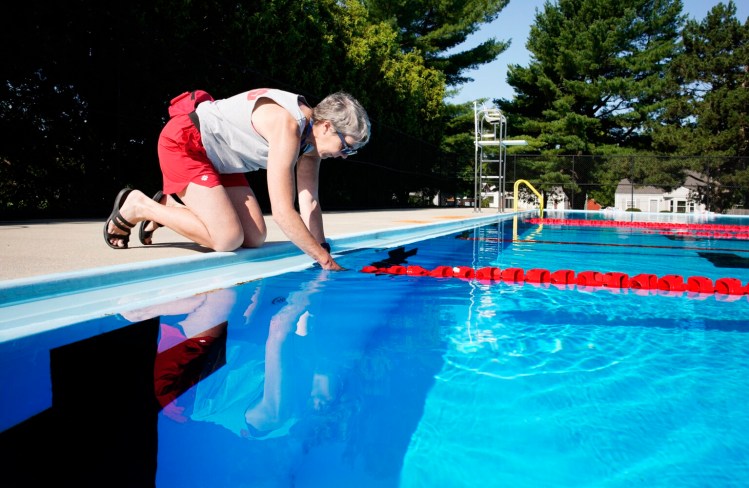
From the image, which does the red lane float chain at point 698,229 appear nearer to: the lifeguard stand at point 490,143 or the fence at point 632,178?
the lifeguard stand at point 490,143

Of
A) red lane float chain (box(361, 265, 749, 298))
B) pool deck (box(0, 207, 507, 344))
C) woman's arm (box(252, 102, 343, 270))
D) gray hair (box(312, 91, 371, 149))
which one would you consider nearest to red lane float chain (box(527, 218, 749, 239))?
red lane float chain (box(361, 265, 749, 298))

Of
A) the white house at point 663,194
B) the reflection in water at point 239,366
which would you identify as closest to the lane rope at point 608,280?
the reflection in water at point 239,366

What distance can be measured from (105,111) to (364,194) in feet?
29.1

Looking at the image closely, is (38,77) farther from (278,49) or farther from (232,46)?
(278,49)

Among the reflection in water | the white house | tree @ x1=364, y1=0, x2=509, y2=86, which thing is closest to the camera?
the reflection in water

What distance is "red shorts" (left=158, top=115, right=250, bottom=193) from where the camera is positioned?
3613 millimetres

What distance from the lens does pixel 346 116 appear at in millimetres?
2910

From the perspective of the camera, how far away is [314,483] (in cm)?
116

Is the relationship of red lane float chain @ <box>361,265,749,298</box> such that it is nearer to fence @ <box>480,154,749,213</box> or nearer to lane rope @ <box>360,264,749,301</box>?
lane rope @ <box>360,264,749,301</box>

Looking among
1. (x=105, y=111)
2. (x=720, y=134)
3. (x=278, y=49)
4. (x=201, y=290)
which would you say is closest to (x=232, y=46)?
(x=278, y=49)

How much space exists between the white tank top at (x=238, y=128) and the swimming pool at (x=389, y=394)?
946 mm

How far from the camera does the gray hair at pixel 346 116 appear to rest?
2.91 metres

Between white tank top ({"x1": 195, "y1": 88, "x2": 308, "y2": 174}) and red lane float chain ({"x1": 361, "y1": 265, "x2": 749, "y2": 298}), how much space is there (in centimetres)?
118

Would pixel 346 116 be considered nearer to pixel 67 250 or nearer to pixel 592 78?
pixel 67 250
